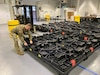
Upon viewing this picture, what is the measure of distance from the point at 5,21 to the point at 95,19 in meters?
10.2

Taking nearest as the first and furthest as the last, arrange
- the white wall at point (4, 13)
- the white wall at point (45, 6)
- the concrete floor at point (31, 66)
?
the concrete floor at point (31, 66), the white wall at point (4, 13), the white wall at point (45, 6)

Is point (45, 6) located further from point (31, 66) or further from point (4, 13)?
point (31, 66)

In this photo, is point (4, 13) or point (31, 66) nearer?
point (31, 66)

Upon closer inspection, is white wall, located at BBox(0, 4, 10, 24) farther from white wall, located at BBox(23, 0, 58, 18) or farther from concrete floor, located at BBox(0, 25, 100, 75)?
concrete floor, located at BBox(0, 25, 100, 75)

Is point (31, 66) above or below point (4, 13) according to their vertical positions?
below

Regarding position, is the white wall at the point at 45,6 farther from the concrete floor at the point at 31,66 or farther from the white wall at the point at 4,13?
the concrete floor at the point at 31,66

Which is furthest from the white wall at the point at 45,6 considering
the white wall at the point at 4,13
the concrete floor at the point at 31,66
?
the concrete floor at the point at 31,66

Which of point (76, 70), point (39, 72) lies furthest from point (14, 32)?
point (76, 70)

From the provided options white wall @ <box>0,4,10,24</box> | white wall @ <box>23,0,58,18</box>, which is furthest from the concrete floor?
white wall @ <box>23,0,58,18</box>

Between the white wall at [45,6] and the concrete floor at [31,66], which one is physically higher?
the white wall at [45,6]

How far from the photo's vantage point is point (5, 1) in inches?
451

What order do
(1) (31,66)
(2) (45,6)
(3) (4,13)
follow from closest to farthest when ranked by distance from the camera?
(1) (31,66) → (3) (4,13) → (2) (45,6)

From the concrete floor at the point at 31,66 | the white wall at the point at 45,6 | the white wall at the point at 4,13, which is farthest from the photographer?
the white wall at the point at 45,6

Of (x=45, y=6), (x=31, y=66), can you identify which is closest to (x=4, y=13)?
(x=45, y=6)
